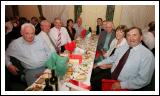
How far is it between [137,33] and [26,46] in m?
1.39

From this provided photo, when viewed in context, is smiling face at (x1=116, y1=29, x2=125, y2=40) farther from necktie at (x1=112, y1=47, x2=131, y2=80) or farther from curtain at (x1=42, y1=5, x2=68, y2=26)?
curtain at (x1=42, y1=5, x2=68, y2=26)

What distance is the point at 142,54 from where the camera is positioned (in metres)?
1.98

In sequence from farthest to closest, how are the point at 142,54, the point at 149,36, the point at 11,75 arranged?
the point at 149,36
the point at 11,75
the point at 142,54

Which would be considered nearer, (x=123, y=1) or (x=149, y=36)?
A: (x=123, y=1)

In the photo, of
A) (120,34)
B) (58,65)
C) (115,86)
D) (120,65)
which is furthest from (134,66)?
(120,34)

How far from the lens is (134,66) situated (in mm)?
2014

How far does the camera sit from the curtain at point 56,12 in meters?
6.07

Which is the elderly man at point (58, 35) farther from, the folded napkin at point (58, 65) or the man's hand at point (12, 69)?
the folded napkin at point (58, 65)

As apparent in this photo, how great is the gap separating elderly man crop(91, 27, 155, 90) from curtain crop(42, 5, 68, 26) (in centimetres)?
418

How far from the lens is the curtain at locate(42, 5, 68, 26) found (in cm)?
607

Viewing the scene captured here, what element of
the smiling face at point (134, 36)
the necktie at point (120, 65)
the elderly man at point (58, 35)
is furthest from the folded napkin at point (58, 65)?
the elderly man at point (58, 35)

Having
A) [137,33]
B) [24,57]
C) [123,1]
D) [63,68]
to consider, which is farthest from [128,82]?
[24,57]

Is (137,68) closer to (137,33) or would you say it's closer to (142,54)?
(142,54)

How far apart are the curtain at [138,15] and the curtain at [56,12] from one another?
1.86 meters
